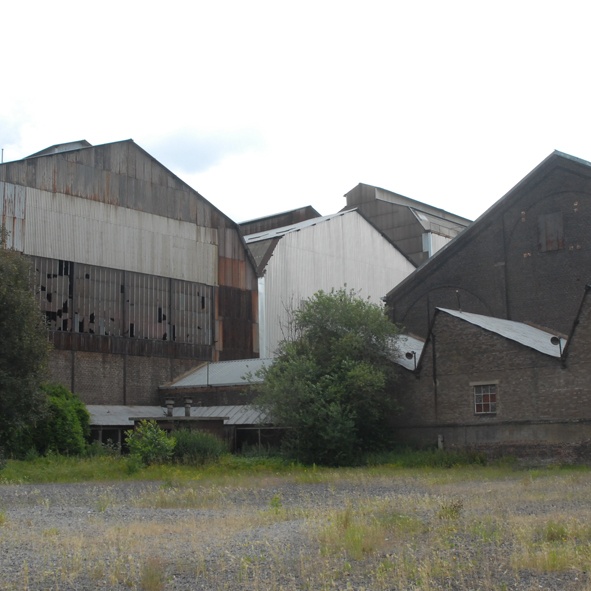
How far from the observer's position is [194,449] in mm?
29516

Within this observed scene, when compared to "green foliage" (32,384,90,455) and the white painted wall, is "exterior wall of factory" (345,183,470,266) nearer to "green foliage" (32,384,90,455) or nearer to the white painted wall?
the white painted wall

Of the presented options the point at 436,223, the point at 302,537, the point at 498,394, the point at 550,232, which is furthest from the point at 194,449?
the point at 436,223

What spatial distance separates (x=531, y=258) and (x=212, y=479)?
17.9 metres

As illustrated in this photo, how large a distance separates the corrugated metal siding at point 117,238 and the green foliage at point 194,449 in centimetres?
1237

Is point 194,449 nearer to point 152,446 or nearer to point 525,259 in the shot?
point 152,446

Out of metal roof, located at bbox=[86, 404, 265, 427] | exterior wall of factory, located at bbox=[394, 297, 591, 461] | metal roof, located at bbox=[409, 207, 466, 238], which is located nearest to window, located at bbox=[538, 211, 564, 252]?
exterior wall of factory, located at bbox=[394, 297, 591, 461]

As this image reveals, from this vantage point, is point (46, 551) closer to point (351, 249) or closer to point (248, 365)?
point (248, 365)

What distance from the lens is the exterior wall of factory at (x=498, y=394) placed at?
28156 mm

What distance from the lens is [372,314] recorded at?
3278cm

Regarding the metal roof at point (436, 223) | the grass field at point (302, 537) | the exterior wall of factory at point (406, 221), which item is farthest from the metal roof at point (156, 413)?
the metal roof at point (436, 223)

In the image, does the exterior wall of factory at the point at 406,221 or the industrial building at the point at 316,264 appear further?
the exterior wall of factory at the point at 406,221

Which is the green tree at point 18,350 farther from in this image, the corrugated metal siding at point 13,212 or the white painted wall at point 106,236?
the white painted wall at point 106,236

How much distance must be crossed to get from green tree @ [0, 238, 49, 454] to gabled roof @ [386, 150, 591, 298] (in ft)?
55.0

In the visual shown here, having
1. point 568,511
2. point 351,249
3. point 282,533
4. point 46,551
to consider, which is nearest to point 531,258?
point 351,249
